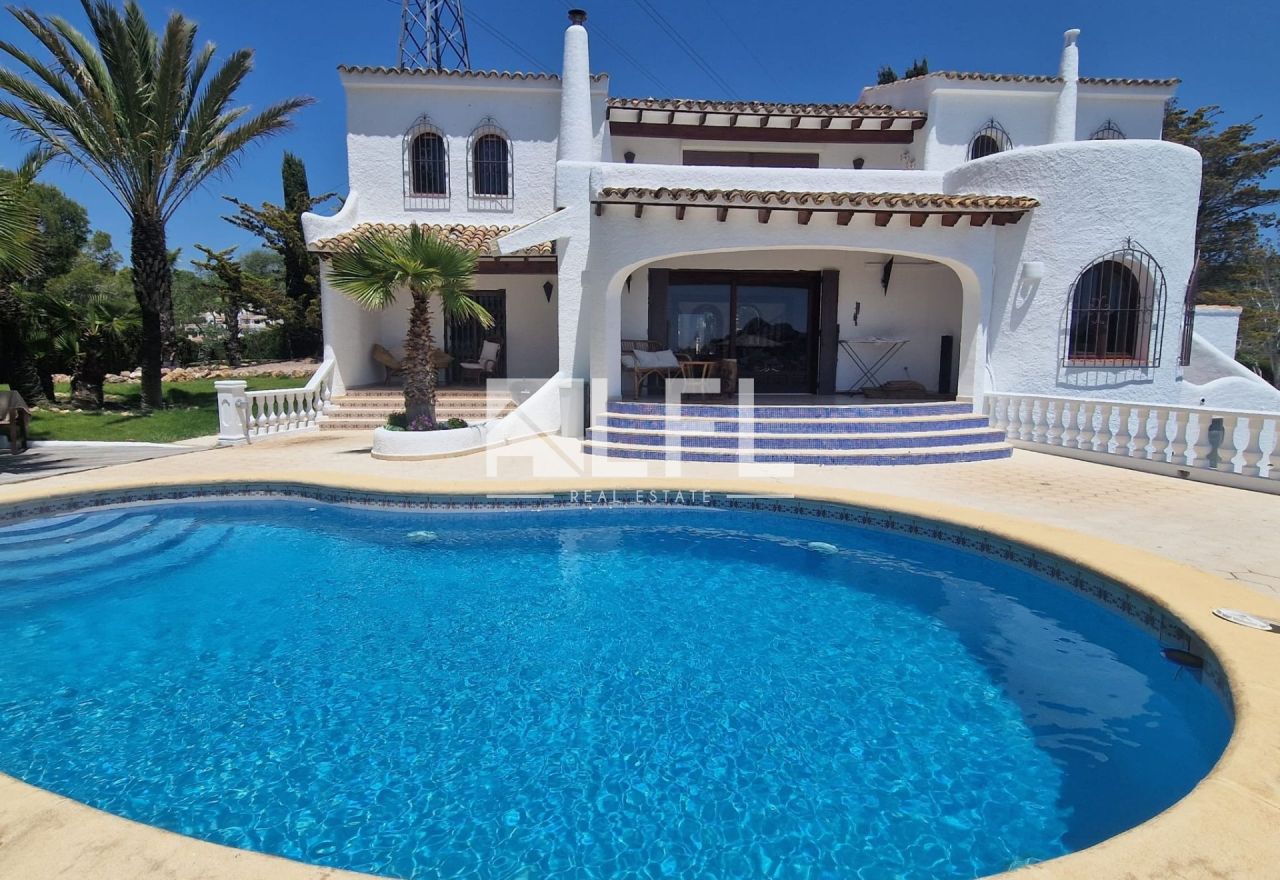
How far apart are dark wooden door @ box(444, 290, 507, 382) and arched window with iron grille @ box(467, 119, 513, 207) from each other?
261cm

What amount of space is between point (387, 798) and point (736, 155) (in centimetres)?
1735

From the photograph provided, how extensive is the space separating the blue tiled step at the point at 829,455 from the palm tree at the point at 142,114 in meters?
13.1

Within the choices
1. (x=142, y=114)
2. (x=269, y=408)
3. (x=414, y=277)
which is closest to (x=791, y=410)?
(x=414, y=277)

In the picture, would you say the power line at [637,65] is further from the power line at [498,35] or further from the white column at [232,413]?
the white column at [232,413]

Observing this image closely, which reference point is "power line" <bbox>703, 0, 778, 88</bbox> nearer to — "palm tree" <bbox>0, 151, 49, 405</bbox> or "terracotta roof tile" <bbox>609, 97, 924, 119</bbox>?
"terracotta roof tile" <bbox>609, 97, 924, 119</bbox>

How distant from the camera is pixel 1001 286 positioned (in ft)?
42.6

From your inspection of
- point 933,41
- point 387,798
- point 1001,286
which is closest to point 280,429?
point 387,798

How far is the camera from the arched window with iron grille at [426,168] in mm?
18188

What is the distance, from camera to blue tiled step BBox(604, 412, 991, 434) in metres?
12.0

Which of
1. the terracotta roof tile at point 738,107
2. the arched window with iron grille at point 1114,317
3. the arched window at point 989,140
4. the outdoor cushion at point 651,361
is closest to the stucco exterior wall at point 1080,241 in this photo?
the arched window with iron grille at point 1114,317

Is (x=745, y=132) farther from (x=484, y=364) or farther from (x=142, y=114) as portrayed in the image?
(x=142, y=114)

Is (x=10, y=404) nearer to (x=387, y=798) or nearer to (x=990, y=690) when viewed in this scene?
(x=387, y=798)

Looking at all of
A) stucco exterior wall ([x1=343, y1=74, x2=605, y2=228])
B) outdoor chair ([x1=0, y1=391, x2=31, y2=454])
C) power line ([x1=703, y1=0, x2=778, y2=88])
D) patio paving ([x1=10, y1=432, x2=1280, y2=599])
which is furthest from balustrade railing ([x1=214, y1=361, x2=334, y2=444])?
power line ([x1=703, y1=0, x2=778, y2=88])

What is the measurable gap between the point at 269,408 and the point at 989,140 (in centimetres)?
1926
